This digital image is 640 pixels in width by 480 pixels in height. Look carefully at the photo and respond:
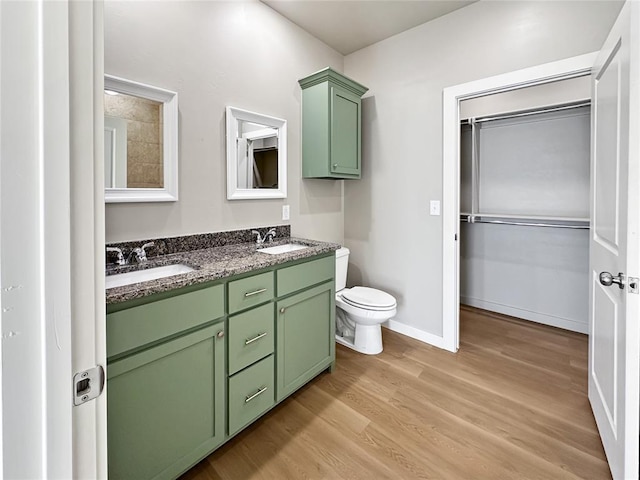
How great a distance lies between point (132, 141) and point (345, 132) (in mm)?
1593

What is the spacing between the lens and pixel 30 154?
0.43 metres

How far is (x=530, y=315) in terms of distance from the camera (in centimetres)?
323

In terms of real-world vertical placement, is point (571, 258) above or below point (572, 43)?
below

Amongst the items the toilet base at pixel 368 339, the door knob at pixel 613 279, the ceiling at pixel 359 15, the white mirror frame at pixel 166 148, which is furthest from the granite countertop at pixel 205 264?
the ceiling at pixel 359 15

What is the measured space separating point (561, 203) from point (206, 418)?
3373 mm

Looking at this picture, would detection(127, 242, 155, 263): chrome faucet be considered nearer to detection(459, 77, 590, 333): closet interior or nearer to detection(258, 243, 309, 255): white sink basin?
detection(258, 243, 309, 255): white sink basin

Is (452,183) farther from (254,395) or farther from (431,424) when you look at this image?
(254,395)

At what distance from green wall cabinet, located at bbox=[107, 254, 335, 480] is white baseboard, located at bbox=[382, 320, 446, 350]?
1.23 m

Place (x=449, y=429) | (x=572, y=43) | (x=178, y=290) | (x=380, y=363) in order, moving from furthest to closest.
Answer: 1. (x=380, y=363)
2. (x=572, y=43)
3. (x=449, y=429)
4. (x=178, y=290)

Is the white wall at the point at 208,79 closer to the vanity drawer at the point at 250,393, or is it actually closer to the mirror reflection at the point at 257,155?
the mirror reflection at the point at 257,155

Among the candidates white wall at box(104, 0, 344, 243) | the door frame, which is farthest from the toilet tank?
the door frame

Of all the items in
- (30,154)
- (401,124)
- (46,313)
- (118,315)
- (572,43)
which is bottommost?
(118,315)

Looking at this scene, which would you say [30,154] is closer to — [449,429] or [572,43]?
[449,429]

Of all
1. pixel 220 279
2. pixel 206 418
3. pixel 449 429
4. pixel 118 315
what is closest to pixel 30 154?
pixel 118 315
